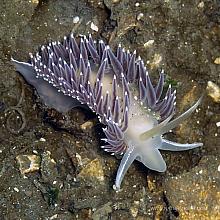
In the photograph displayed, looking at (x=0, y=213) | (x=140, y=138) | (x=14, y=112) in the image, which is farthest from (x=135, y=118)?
(x=0, y=213)

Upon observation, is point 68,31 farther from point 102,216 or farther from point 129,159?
point 102,216

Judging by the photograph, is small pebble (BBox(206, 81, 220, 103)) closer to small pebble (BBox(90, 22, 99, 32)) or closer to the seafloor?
the seafloor

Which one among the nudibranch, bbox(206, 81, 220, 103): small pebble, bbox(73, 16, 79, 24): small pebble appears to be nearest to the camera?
the nudibranch

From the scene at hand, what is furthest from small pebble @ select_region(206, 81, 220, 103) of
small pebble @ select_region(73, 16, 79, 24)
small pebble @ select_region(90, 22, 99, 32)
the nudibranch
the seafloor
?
small pebble @ select_region(73, 16, 79, 24)

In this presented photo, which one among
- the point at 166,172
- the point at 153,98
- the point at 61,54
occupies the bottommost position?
the point at 166,172

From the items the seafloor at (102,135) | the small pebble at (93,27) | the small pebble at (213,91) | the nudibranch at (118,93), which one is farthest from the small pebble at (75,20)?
the small pebble at (213,91)

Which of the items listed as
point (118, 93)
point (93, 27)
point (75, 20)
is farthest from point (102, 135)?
point (75, 20)
